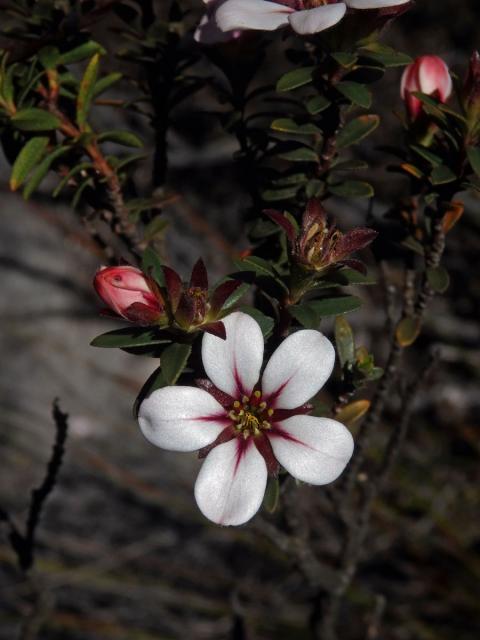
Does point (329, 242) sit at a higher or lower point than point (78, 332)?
higher

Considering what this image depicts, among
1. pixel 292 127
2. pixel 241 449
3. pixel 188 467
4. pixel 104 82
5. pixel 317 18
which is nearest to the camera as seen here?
pixel 317 18

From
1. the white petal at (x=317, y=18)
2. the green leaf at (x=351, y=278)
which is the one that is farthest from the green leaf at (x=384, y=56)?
the green leaf at (x=351, y=278)

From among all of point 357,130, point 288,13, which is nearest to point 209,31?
point 288,13

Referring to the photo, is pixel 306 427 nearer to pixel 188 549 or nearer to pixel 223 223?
pixel 188 549

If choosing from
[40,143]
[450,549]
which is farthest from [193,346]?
[450,549]

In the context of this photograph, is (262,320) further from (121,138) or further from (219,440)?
(121,138)

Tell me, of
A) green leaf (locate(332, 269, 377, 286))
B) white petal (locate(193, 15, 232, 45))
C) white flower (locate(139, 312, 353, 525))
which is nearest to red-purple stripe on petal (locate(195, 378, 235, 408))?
white flower (locate(139, 312, 353, 525))

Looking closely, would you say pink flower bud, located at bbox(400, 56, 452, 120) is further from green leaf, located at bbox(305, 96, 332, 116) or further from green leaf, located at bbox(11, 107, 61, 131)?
green leaf, located at bbox(11, 107, 61, 131)
